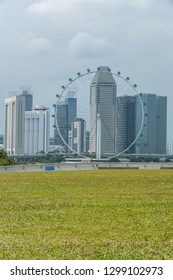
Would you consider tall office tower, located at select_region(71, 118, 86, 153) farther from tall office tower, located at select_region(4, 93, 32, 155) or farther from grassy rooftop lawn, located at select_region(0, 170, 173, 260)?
grassy rooftop lawn, located at select_region(0, 170, 173, 260)

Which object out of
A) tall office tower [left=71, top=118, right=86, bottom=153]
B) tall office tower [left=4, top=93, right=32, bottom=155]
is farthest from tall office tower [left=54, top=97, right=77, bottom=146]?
tall office tower [left=4, top=93, right=32, bottom=155]

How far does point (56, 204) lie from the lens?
12367 millimetres

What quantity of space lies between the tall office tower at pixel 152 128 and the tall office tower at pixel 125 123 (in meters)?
0.80

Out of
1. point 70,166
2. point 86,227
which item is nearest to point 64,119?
point 70,166

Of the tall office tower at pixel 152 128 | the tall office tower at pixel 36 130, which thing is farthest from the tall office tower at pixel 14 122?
the tall office tower at pixel 152 128

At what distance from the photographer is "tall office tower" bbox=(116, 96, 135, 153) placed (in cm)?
6981

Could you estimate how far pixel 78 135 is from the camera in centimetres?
7581

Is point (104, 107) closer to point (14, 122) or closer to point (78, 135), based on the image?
point (78, 135)

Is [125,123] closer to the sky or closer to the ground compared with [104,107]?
closer to the ground

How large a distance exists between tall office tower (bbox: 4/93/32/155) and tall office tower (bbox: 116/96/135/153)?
132 ft

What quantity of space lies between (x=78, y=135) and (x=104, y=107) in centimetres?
1042

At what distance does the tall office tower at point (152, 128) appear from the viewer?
82.9 meters
